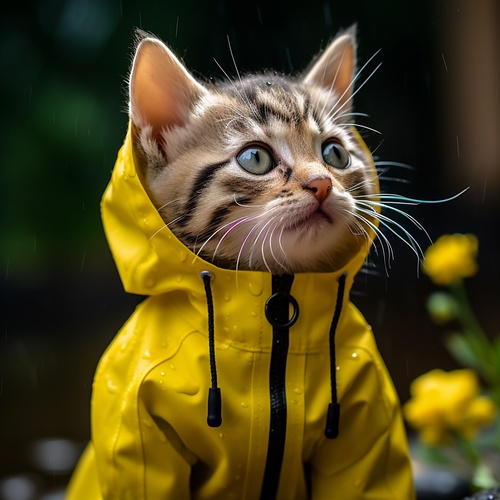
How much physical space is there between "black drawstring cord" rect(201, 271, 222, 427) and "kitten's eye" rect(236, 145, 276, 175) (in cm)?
13

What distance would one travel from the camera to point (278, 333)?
85cm

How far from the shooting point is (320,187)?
787mm

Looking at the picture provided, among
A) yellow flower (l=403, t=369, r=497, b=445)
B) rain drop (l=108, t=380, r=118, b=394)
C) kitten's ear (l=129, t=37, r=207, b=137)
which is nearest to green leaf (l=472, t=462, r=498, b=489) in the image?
yellow flower (l=403, t=369, r=497, b=445)

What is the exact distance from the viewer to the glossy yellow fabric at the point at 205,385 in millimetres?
833

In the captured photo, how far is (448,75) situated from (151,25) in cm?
90

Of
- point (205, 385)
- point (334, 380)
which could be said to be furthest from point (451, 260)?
point (205, 385)

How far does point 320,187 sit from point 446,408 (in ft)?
1.68

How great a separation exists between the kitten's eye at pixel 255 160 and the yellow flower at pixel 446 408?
0.51 metres

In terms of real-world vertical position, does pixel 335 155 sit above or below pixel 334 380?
above

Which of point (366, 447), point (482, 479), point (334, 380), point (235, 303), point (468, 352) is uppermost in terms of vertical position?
point (235, 303)

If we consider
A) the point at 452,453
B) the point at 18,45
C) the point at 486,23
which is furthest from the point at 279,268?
the point at 486,23

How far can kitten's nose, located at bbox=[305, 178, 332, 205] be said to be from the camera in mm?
784

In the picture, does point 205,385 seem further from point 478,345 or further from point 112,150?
point 112,150

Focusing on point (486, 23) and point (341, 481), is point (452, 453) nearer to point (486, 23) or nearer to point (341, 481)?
point (341, 481)
